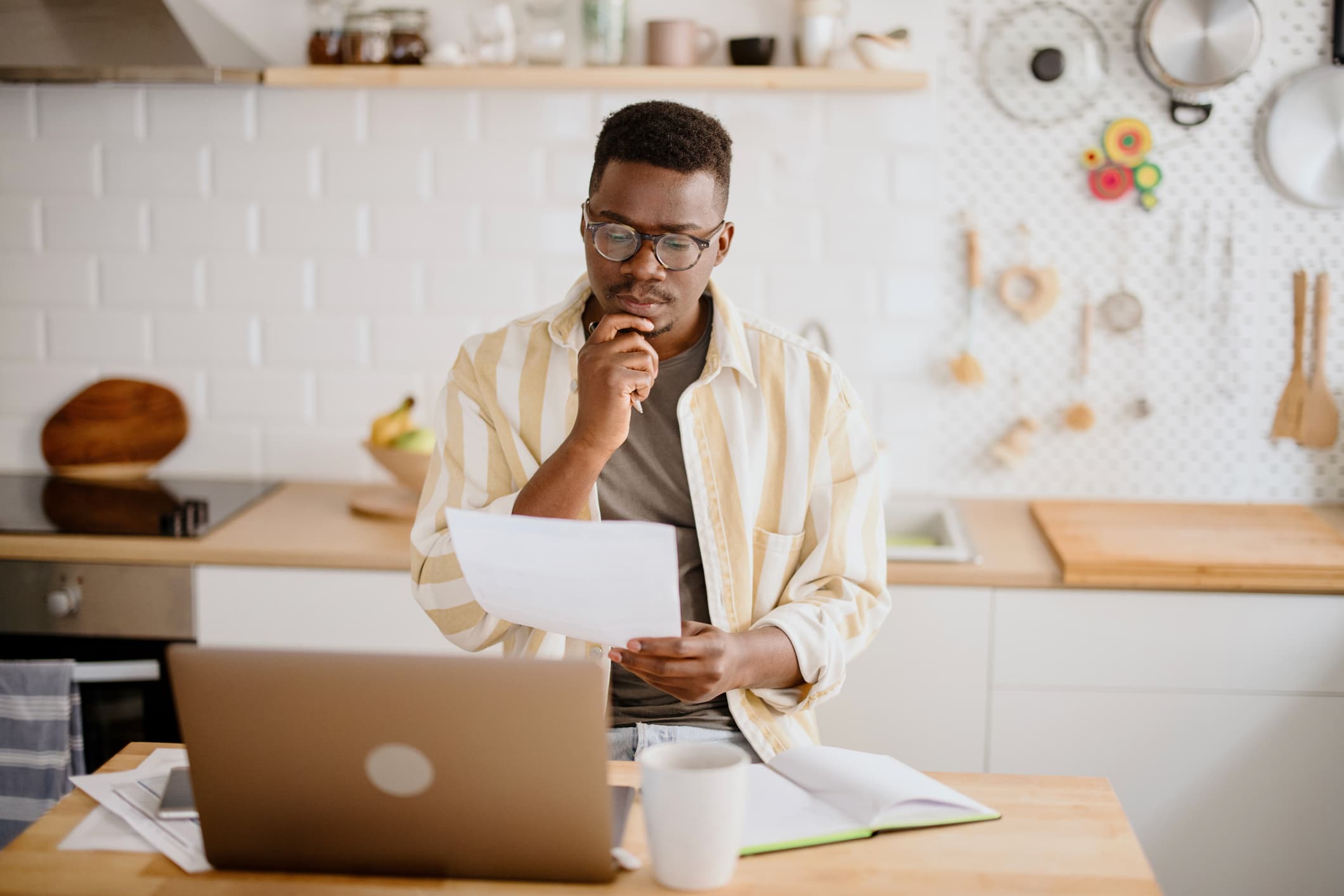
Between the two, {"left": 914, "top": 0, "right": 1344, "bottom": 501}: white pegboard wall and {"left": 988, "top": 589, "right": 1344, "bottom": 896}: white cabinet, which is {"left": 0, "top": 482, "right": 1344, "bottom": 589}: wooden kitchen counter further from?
{"left": 914, "top": 0, "right": 1344, "bottom": 501}: white pegboard wall

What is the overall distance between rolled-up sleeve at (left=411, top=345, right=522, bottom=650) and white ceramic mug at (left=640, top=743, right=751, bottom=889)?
59 cm

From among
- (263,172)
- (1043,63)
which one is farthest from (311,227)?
(1043,63)

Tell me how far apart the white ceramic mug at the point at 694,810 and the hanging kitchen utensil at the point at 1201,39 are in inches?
78.7

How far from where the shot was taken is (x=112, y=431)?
2.76 m

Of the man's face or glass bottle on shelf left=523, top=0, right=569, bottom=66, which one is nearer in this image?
the man's face

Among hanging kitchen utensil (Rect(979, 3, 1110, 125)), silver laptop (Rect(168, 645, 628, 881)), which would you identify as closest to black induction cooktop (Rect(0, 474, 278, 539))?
silver laptop (Rect(168, 645, 628, 881))

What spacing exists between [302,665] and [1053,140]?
2.10 meters

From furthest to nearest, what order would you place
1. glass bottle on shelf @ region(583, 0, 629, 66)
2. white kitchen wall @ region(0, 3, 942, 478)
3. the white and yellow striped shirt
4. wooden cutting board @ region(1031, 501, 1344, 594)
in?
white kitchen wall @ region(0, 3, 942, 478) < glass bottle on shelf @ region(583, 0, 629, 66) < wooden cutting board @ region(1031, 501, 1344, 594) < the white and yellow striped shirt

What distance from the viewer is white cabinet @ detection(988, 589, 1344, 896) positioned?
84.3 inches

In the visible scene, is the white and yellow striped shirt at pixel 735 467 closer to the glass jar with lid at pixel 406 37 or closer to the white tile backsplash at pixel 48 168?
the glass jar with lid at pixel 406 37

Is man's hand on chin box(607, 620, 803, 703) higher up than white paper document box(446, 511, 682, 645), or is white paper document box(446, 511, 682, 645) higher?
white paper document box(446, 511, 682, 645)

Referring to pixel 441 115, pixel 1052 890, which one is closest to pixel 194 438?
pixel 441 115

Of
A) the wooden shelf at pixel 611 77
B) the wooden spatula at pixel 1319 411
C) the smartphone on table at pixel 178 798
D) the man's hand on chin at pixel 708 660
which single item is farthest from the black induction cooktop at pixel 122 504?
the wooden spatula at pixel 1319 411

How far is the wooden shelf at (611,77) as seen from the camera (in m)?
2.45
